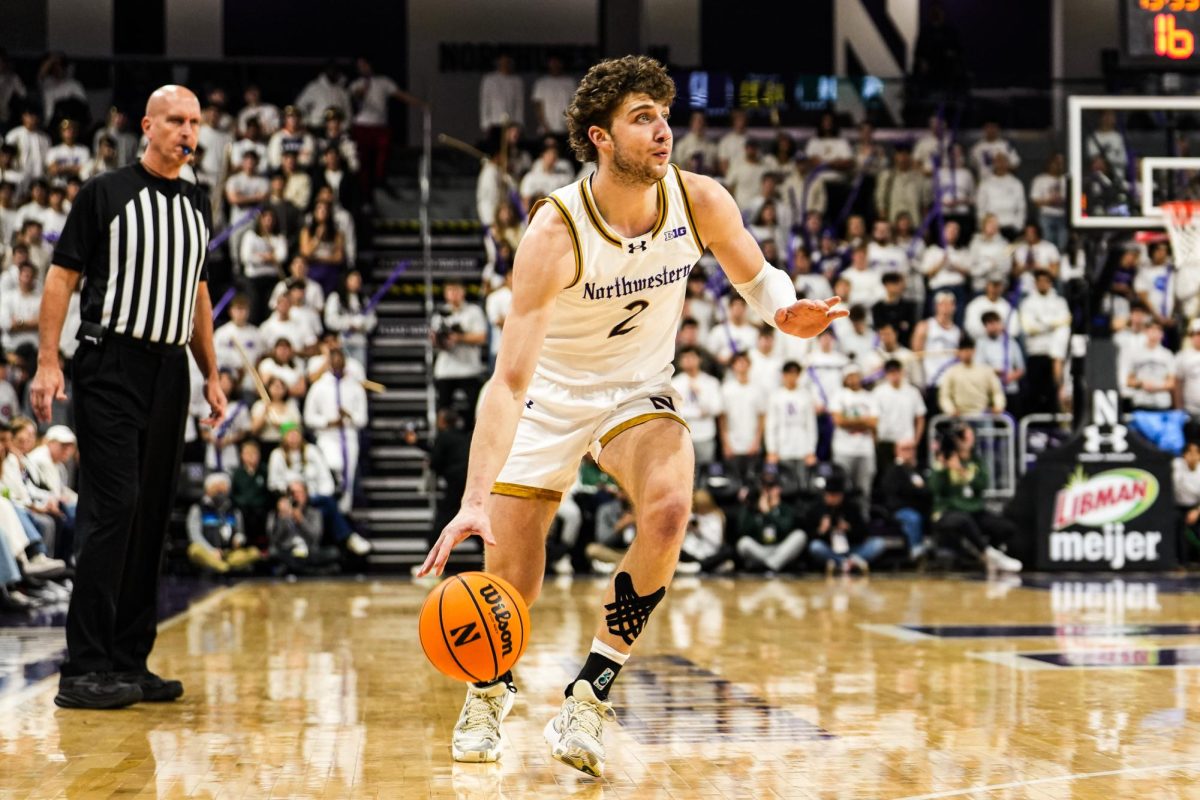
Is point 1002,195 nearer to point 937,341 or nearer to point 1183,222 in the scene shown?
point 937,341

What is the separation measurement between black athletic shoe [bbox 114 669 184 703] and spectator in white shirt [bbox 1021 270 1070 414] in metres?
11.1

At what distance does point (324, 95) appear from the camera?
18.8 metres

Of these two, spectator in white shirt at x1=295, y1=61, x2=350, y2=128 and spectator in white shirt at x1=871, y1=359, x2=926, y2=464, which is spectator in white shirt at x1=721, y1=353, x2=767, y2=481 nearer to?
spectator in white shirt at x1=871, y1=359, x2=926, y2=464

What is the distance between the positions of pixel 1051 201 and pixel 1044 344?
2229 millimetres

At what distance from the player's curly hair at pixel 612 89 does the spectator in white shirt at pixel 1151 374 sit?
11522mm

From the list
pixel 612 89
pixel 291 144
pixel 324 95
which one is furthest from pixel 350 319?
pixel 612 89

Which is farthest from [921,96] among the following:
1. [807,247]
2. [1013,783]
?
[1013,783]

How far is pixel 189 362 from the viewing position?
6031 millimetres

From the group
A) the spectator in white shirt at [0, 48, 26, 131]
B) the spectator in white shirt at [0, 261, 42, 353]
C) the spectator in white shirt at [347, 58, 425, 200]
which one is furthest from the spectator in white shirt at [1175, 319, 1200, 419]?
the spectator in white shirt at [0, 48, 26, 131]

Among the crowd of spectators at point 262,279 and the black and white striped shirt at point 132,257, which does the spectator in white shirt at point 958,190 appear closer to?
the crowd of spectators at point 262,279

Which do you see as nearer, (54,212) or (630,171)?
(630,171)

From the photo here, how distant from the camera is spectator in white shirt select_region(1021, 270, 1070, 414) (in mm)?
15312

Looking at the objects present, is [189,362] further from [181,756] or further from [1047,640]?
[1047,640]

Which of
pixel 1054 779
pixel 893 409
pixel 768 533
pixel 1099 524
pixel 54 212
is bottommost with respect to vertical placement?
pixel 768 533
